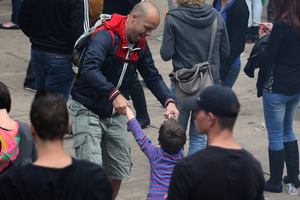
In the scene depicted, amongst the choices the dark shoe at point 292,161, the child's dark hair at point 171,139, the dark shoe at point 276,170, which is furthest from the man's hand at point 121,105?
the dark shoe at point 292,161

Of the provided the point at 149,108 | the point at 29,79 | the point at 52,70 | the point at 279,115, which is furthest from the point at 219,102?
the point at 29,79

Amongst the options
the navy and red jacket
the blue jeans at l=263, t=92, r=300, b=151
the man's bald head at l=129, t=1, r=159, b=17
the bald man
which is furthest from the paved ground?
the man's bald head at l=129, t=1, r=159, b=17

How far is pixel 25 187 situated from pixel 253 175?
3.70 feet

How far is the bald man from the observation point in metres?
4.62

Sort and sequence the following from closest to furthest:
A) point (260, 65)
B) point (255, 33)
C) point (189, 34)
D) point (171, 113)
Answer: point (171, 113), point (189, 34), point (260, 65), point (255, 33)

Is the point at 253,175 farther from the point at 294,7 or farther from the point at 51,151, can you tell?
the point at 294,7

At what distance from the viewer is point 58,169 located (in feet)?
9.40

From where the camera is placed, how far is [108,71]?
4.88 metres

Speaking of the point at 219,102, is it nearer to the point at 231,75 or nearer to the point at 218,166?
the point at 218,166

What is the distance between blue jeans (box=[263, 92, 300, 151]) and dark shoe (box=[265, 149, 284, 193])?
0.21 ft

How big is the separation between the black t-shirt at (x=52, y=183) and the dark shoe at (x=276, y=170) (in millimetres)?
3393

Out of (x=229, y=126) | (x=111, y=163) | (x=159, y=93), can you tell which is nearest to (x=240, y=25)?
(x=159, y=93)

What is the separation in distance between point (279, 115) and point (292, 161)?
547 millimetres

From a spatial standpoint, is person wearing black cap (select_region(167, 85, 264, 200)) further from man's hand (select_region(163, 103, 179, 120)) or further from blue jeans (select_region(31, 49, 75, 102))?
blue jeans (select_region(31, 49, 75, 102))
